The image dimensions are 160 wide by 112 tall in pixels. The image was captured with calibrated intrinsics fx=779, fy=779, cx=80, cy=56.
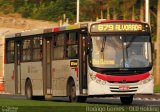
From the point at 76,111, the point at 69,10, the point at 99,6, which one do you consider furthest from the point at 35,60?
the point at 69,10

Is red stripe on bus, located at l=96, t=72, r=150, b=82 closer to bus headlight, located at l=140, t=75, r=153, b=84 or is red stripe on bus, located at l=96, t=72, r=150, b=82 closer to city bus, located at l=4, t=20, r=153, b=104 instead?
city bus, located at l=4, t=20, r=153, b=104

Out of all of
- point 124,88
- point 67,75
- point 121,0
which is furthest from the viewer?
point 121,0

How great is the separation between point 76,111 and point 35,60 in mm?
12224

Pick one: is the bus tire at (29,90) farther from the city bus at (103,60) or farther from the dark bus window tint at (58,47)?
the dark bus window tint at (58,47)

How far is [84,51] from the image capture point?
2958cm

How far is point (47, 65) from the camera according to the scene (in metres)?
33.4

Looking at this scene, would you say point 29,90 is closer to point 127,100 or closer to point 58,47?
point 58,47

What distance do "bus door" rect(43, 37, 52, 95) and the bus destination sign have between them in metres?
3.94

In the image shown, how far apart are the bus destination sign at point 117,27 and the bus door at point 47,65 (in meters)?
3.94

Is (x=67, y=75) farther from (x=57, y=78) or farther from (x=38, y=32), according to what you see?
(x=38, y=32)

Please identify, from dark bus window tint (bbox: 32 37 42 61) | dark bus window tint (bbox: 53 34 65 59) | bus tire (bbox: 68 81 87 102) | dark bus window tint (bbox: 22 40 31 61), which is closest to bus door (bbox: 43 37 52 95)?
dark bus window tint (bbox: 32 37 42 61)

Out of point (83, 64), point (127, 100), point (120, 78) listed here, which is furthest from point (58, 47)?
point (120, 78)

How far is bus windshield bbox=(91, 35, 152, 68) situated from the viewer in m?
29.0

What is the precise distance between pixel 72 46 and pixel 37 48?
12.5 feet
